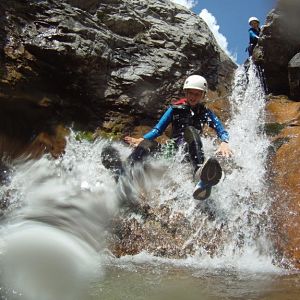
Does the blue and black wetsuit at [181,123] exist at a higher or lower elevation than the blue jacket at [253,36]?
lower

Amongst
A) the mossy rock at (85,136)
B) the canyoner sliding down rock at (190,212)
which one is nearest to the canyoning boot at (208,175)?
the canyoner sliding down rock at (190,212)

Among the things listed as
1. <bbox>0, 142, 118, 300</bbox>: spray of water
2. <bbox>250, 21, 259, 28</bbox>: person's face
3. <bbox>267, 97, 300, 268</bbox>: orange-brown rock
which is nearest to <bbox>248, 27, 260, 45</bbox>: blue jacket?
<bbox>250, 21, 259, 28</bbox>: person's face

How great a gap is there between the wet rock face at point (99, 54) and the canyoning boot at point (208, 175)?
16.0 ft

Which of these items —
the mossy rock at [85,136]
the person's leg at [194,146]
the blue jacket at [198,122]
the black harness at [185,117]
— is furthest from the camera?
the mossy rock at [85,136]

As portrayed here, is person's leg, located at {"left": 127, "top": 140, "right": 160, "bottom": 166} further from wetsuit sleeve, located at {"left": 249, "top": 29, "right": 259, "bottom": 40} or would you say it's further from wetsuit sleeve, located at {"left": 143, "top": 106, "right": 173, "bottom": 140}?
wetsuit sleeve, located at {"left": 249, "top": 29, "right": 259, "bottom": 40}

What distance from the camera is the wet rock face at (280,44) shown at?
37.8ft

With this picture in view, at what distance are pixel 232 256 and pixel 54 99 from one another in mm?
5792

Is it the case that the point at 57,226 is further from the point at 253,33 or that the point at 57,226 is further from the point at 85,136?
the point at 253,33

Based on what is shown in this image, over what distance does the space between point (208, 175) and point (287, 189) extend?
1980mm

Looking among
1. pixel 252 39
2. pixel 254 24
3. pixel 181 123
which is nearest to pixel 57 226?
pixel 181 123

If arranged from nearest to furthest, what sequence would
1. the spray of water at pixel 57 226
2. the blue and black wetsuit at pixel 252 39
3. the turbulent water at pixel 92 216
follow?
the spray of water at pixel 57 226, the turbulent water at pixel 92 216, the blue and black wetsuit at pixel 252 39

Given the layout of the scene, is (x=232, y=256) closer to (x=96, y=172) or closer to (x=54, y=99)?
(x=96, y=172)

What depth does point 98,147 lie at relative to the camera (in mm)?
9500

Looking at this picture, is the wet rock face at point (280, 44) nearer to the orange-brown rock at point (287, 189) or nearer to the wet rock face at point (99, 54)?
the wet rock face at point (99, 54)
